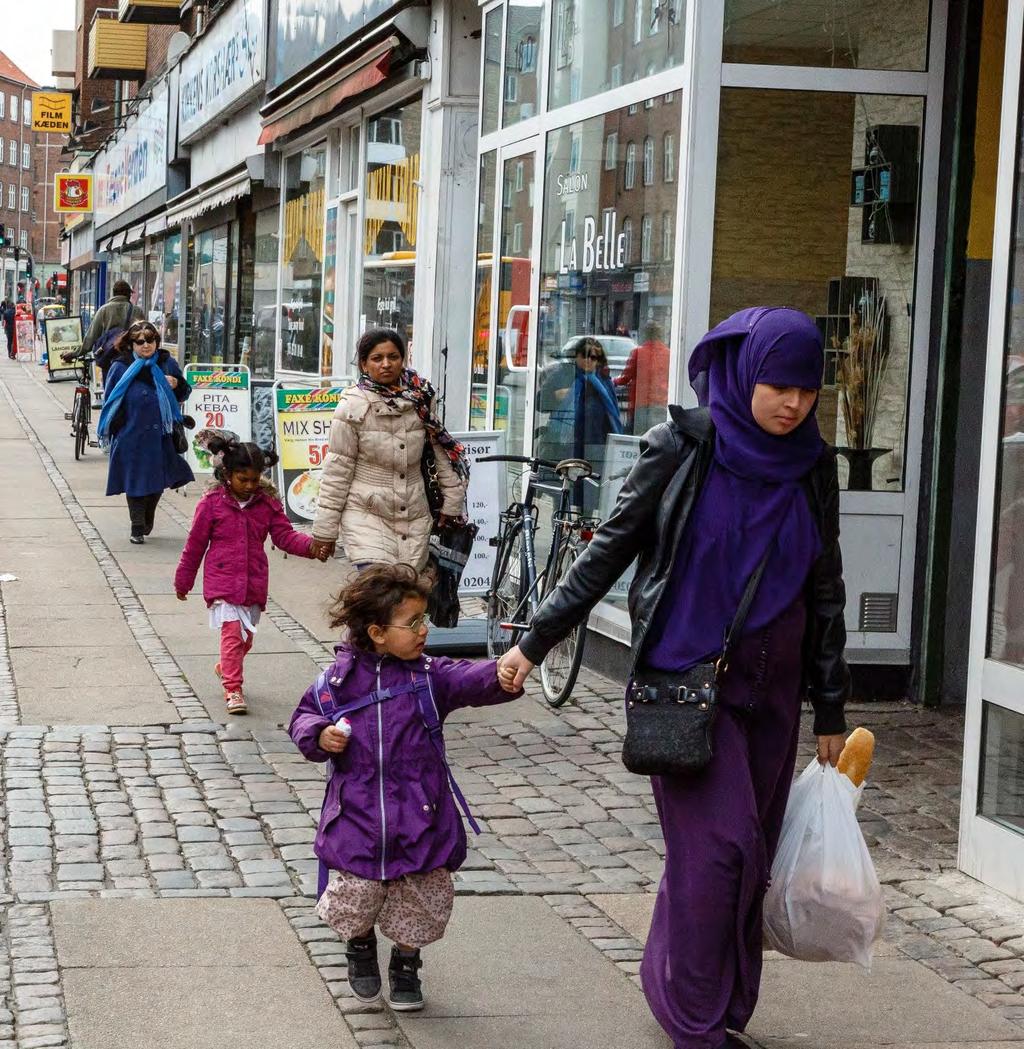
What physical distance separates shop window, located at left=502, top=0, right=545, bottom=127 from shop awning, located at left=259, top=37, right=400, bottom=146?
7.38 feet

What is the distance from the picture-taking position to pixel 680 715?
4.03m

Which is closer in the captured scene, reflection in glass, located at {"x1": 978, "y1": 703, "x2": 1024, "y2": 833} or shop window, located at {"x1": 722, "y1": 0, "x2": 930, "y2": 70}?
reflection in glass, located at {"x1": 978, "y1": 703, "x2": 1024, "y2": 833}

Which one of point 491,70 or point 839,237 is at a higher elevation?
point 491,70

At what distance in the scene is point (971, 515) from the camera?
27.5 ft

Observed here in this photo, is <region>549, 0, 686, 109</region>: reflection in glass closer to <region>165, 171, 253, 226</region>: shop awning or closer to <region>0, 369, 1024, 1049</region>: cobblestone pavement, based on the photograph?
<region>0, 369, 1024, 1049</region>: cobblestone pavement

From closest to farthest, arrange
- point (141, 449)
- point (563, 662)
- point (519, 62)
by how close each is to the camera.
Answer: point (563, 662) → point (519, 62) → point (141, 449)

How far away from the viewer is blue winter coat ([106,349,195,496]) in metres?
13.9

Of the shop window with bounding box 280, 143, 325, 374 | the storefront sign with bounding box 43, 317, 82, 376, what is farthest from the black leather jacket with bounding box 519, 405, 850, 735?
the storefront sign with bounding box 43, 317, 82, 376

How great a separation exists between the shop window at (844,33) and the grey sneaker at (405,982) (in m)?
5.12

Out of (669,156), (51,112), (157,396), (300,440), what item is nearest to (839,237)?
(669,156)

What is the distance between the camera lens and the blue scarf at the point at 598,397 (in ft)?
30.5

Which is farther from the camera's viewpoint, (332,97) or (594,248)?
(332,97)

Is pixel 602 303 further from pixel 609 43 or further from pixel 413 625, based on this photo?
pixel 413 625

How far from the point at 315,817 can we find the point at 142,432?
26.3ft
